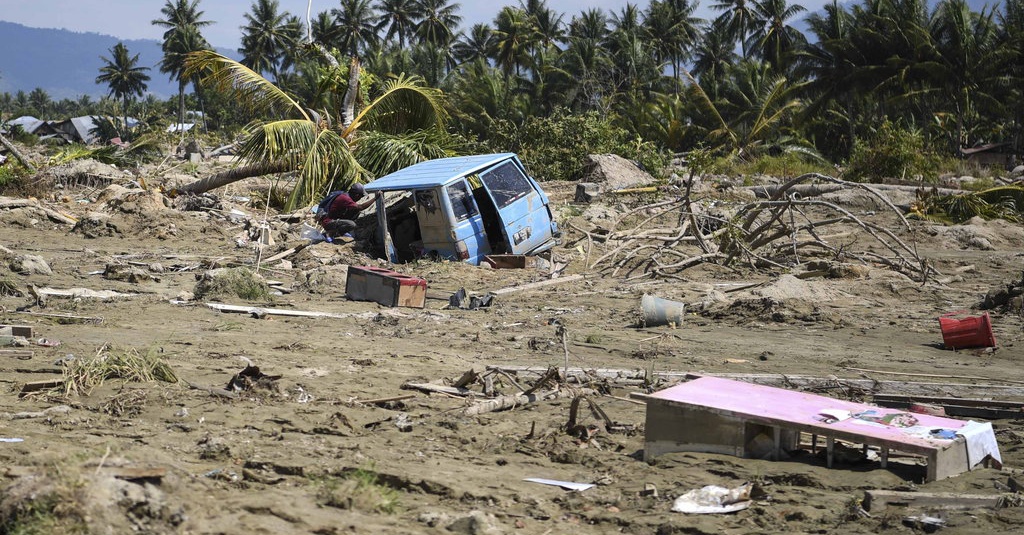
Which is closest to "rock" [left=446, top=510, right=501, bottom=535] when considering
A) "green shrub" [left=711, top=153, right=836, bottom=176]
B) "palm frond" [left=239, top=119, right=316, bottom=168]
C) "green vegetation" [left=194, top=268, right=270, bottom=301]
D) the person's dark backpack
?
"green vegetation" [left=194, top=268, right=270, bottom=301]

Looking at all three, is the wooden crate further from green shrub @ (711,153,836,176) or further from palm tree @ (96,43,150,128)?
palm tree @ (96,43,150,128)

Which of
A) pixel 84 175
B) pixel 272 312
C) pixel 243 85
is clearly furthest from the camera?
pixel 84 175

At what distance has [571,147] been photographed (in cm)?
2472

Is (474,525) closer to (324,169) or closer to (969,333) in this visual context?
(969,333)

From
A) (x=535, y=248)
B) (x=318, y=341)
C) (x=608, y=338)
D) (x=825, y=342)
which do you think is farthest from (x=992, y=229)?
(x=318, y=341)

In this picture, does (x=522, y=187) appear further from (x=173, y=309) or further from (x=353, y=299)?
(x=173, y=309)

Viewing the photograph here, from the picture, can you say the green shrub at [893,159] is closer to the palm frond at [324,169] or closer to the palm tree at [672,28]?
the palm frond at [324,169]

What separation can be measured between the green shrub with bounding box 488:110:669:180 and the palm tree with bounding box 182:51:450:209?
351 cm

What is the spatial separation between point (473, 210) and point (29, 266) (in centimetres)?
566

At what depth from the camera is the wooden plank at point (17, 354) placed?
6.62 m

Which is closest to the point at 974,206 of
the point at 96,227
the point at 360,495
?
the point at 96,227

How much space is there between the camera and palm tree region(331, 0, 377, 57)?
247ft

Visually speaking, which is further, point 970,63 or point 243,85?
point 970,63

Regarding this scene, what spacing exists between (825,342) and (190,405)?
17.5 feet
